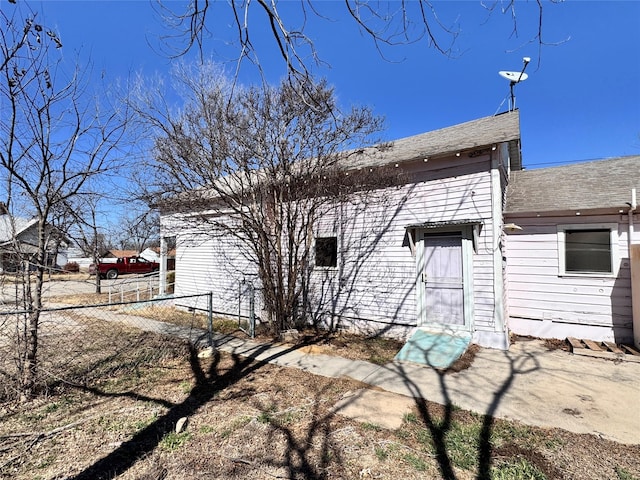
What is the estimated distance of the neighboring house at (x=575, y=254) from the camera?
628cm

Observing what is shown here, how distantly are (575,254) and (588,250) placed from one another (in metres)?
0.22

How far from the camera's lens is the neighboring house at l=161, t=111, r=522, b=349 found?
6.10 m

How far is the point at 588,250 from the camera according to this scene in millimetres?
6582

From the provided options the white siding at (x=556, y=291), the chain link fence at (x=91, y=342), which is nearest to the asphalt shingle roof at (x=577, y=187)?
the white siding at (x=556, y=291)

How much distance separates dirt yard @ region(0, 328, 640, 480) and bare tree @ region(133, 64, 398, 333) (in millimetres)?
3135

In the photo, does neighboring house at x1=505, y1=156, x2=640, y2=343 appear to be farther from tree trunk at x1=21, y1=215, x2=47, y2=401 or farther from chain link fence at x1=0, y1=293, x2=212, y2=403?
tree trunk at x1=21, y1=215, x2=47, y2=401

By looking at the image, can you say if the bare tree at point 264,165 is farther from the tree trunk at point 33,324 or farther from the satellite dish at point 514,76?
the satellite dish at point 514,76

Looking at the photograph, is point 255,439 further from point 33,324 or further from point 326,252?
point 326,252

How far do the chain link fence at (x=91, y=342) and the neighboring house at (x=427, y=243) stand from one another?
7.22ft

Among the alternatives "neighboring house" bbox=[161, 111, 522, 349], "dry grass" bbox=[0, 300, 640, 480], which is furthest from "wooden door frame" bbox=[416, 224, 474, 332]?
"dry grass" bbox=[0, 300, 640, 480]

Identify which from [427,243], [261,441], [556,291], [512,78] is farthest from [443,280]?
[512,78]

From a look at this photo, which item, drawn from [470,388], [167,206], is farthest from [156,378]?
[470,388]

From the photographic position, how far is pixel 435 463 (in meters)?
2.78

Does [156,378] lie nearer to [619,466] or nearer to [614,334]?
[619,466]
